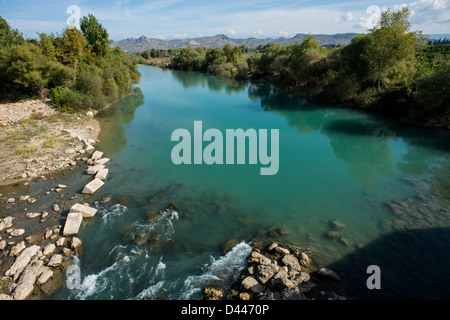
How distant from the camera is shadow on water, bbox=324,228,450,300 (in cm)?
738

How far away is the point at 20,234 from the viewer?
964 centimetres

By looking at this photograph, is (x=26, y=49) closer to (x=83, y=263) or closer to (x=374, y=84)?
(x=83, y=263)

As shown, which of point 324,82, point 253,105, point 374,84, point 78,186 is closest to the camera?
point 78,186

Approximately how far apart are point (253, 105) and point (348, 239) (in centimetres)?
2746

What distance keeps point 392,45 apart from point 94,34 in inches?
1672

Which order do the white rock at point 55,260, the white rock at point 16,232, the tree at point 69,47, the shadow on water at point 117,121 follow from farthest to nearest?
the tree at point 69,47, the shadow on water at point 117,121, the white rock at point 16,232, the white rock at point 55,260

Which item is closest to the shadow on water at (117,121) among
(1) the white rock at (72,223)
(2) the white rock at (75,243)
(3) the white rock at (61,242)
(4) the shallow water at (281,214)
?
(4) the shallow water at (281,214)

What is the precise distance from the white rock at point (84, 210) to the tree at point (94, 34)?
122ft

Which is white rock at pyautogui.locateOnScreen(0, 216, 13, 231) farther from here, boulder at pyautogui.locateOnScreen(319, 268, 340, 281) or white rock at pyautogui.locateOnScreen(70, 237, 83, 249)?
boulder at pyautogui.locateOnScreen(319, 268, 340, 281)

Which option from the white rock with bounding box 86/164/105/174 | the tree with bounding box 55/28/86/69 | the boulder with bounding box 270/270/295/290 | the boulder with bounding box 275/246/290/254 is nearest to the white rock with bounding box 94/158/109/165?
the white rock with bounding box 86/164/105/174

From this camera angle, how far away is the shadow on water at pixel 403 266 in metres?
7.38

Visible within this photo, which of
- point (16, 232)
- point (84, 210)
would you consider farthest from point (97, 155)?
point (16, 232)

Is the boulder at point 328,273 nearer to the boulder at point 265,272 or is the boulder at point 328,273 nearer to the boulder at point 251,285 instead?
the boulder at point 265,272

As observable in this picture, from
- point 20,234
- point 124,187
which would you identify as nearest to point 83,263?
point 20,234
